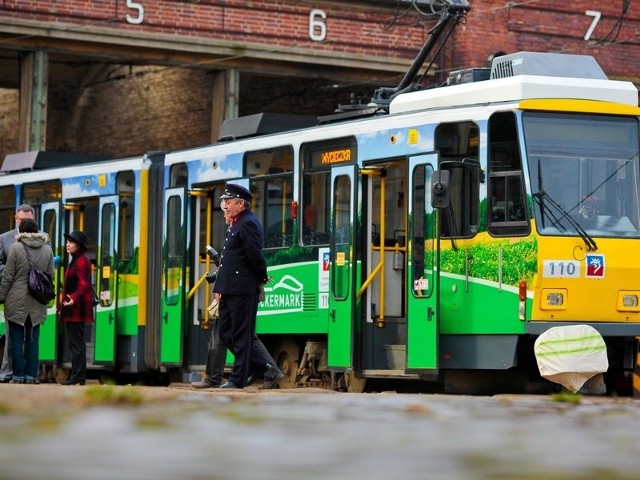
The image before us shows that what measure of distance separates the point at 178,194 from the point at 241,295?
5127 millimetres

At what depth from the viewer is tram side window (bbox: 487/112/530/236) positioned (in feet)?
46.3

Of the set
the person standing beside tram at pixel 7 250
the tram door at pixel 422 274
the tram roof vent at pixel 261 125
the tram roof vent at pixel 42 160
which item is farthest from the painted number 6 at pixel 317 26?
the tram door at pixel 422 274

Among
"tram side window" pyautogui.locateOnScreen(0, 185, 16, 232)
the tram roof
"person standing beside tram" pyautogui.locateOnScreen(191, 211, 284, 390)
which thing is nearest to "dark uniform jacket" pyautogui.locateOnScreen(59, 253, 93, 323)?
"person standing beside tram" pyautogui.locateOnScreen(191, 211, 284, 390)

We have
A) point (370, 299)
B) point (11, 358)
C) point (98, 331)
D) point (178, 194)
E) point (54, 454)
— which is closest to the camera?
point (54, 454)

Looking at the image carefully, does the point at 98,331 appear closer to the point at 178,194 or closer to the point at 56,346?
the point at 56,346

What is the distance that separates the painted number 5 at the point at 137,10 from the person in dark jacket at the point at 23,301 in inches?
449

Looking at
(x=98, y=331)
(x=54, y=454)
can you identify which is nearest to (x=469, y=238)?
(x=98, y=331)

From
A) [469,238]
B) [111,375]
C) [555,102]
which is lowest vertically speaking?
[111,375]

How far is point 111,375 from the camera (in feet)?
68.6

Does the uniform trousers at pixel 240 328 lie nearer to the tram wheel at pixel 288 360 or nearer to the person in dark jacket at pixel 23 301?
the tram wheel at pixel 288 360

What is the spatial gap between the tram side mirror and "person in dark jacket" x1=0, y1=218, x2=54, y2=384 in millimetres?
4545

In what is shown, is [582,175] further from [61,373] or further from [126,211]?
[61,373]

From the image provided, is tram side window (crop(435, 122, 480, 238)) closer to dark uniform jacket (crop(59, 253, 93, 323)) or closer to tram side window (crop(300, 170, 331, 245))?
tram side window (crop(300, 170, 331, 245))

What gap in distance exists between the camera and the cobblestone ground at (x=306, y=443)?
3955 mm
